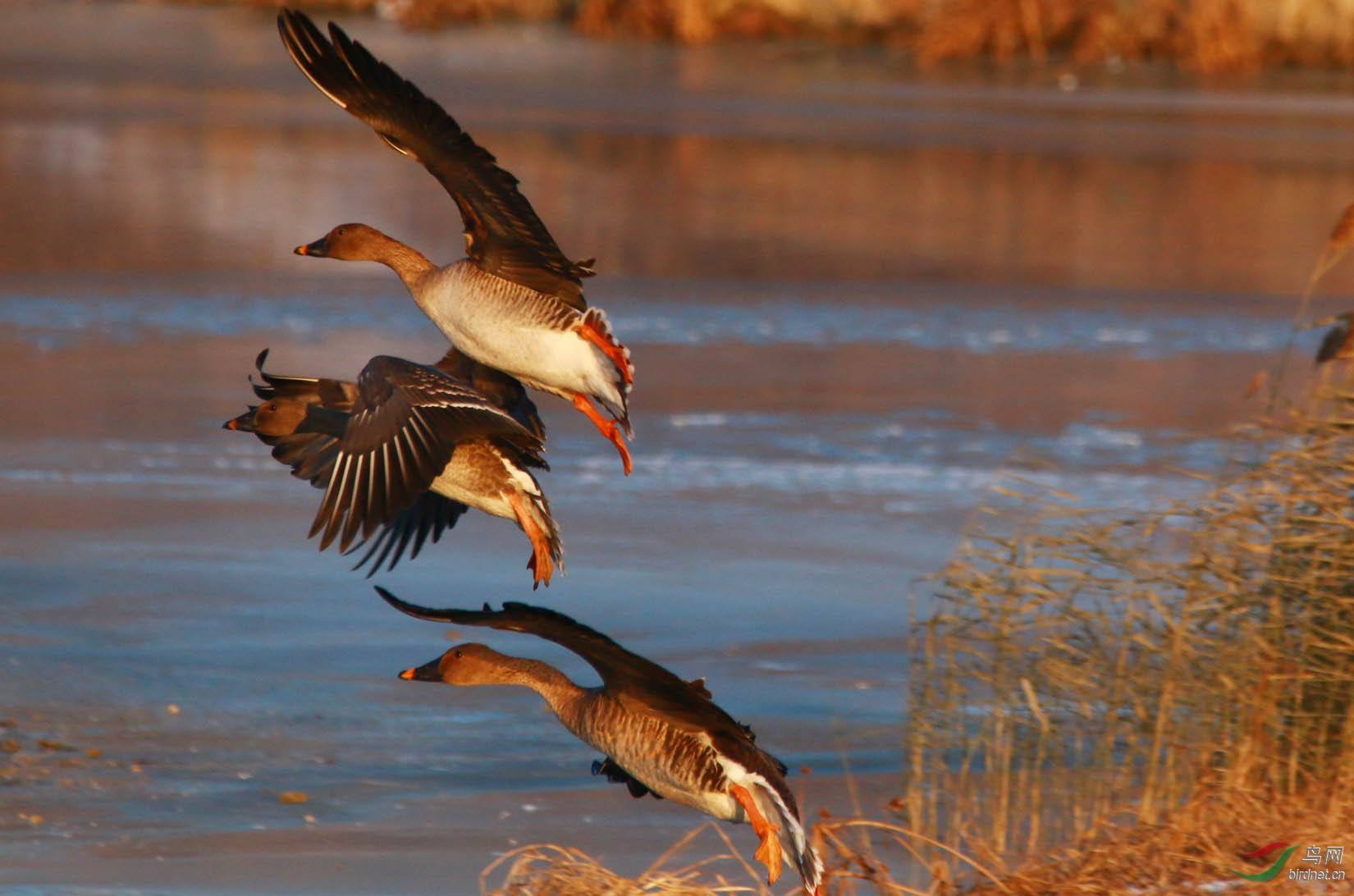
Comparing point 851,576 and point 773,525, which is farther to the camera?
point 773,525

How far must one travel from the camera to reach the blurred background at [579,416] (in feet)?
23.0

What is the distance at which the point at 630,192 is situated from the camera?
890 inches

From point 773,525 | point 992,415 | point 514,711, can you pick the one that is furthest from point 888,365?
point 514,711

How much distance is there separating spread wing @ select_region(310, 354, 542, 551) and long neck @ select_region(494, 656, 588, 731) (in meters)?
0.47

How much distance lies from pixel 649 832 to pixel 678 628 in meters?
2.27

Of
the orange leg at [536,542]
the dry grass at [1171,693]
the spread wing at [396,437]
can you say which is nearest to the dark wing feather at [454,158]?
the spread wing at [396,437]

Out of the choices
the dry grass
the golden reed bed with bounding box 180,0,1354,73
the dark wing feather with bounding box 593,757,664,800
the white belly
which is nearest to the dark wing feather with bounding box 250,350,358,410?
the white belly

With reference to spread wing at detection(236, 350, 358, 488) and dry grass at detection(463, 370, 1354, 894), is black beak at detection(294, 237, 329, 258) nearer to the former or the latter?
spread wing at detection(236, 350, 358, 488)

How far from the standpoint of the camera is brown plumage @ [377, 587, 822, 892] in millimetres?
5012

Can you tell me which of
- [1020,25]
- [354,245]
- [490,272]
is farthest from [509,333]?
[1020,25]

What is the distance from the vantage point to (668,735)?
5.05 meters

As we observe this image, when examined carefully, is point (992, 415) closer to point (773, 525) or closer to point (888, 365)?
point (888, 365)

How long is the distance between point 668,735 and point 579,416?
24.5 feet

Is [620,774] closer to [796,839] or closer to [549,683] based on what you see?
[549,683]
